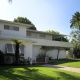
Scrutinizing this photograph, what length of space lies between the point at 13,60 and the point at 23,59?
1.66 metres

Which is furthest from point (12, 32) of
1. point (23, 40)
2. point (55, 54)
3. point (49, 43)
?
point (55, 54)

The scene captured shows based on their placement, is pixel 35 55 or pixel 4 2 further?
pixel 35 55

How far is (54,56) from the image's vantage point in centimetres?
4075

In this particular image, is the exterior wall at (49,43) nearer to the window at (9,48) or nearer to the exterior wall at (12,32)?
→ the exterior wall at (12,32)

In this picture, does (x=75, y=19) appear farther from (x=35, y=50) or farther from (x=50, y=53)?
(x=35, y=50)

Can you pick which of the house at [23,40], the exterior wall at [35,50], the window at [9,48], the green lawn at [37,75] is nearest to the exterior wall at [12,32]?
the house at [23,40]

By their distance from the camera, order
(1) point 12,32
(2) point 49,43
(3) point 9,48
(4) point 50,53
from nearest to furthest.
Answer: (3) point 9,48
(1) point 12,32
(2) point 49,43
(4) point 50,53

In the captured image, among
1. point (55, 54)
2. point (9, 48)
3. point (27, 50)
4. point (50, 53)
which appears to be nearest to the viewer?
point (9, 48)

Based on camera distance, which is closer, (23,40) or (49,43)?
(23,40)

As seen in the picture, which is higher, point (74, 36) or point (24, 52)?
point (74, 36)

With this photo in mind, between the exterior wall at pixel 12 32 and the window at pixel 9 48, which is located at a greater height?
the exterior wall at pixel 12 32

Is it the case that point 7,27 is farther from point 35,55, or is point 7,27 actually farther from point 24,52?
point 35,55

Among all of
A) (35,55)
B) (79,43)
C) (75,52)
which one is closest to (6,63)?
(35,55)

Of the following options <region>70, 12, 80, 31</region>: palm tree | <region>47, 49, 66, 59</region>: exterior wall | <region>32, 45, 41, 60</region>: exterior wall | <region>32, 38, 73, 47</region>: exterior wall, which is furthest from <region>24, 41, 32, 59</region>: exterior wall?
<region>70, 12, 80, 31</region>: palm tree
